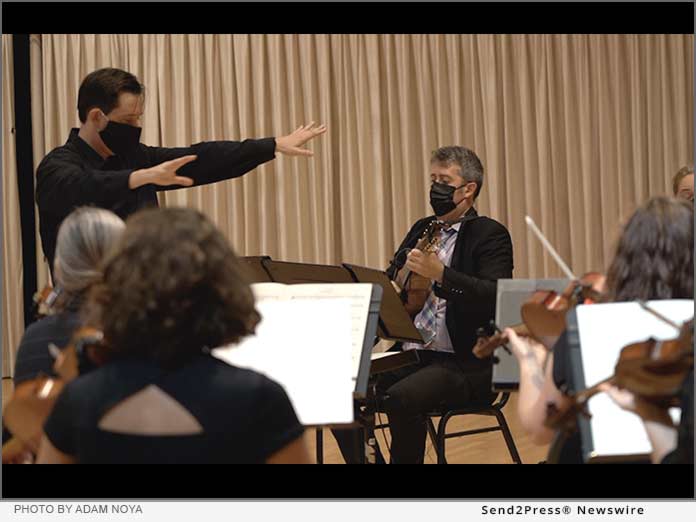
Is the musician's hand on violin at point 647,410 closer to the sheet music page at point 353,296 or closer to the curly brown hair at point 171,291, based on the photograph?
the curly brown hair at point 171,291

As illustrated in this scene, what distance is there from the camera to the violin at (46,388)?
187 cm

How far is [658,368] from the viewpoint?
1791 millimetres

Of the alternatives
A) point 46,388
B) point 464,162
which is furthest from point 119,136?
point 46,388

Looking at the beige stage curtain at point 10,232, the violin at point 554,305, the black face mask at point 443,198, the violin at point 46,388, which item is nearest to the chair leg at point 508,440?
the black face mask at point 443,198

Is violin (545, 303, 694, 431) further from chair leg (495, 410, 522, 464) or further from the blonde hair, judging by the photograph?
chair leg (495, 410, 522, 464)

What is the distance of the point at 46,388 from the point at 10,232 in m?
5.23

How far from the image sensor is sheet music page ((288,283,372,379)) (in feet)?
9.37

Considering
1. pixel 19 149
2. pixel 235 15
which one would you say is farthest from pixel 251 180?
pixel 19 149

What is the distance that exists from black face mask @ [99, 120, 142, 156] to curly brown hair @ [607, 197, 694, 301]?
221 centimetres

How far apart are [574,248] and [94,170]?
13.8 feet

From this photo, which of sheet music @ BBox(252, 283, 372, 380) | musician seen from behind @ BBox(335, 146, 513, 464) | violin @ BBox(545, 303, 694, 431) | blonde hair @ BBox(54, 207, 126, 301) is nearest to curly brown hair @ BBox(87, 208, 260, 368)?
blonde hair @ BBox(54, 207, 126, 301)
